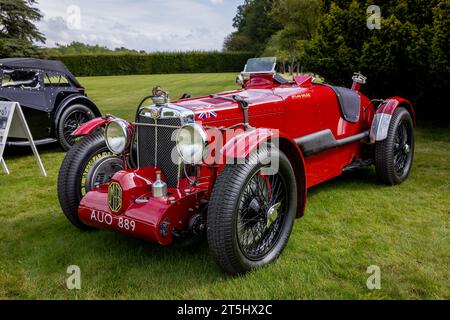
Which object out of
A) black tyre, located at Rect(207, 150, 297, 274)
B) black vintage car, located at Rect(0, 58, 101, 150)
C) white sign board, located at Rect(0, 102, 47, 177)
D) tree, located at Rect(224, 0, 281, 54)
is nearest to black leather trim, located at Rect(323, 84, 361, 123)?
black tyre, located at Rect(207, 150, 297, 274)

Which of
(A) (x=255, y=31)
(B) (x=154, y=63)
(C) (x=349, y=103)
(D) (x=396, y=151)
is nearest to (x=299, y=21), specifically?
(D) (x=396, y=151)

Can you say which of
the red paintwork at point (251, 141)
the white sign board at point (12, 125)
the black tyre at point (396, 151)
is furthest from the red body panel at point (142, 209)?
the white sign board at point (12, 125)

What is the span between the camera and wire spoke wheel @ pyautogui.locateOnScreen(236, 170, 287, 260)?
2918 millimetres

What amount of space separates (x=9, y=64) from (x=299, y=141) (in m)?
5.44

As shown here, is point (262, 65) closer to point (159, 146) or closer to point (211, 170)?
point (159, 146)

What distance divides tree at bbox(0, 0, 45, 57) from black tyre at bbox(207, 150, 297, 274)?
27.7 meters

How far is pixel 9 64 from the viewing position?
271 inches

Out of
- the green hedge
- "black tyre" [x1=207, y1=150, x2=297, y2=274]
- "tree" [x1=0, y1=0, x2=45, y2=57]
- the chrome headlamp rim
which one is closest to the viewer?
"black tyre" [x1=207, y1=150, x2=297, y2=274]

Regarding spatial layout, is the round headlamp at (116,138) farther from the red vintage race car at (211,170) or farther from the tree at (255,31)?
the tree at (255,31)

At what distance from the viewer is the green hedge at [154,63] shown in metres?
41.2

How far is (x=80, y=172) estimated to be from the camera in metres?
3.53

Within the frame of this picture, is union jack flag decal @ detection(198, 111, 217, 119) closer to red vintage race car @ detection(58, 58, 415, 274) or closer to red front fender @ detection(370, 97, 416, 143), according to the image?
red vintage race car @ detection(58, 58, 415, 274)

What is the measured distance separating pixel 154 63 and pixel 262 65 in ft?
133
